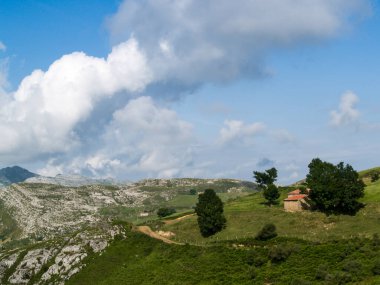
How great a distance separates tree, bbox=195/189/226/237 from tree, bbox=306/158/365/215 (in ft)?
85.9

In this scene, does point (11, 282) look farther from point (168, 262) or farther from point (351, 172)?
point (351, 172)

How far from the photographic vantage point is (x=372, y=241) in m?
79.8

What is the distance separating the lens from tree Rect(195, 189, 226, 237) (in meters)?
111

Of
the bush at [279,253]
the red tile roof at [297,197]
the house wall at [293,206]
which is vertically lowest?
the bush at [279,253]

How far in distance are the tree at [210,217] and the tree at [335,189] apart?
26.2 m

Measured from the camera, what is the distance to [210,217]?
11194cm

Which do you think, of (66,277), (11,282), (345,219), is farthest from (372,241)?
(11,282)

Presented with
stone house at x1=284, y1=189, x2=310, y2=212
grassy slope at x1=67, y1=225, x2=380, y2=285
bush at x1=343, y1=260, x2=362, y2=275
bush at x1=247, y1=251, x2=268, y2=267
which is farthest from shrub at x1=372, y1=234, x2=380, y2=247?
stone house at x1=284, y1=189, x2=310, y2=212

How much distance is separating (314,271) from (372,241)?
49.0 feet

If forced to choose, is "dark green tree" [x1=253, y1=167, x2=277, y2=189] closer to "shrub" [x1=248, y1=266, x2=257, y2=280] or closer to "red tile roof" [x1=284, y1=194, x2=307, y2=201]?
"red tile roof" [x1=284, y1=194, x2=307, y2=201]

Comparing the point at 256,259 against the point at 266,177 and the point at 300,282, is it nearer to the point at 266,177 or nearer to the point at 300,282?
the point at 300,282

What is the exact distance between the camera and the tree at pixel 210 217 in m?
111

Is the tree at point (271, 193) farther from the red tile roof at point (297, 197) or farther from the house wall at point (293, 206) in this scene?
the house wall at point (293, 206)

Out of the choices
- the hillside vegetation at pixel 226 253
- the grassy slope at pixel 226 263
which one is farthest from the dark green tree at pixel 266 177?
the grassy slope at pixel 226 263
